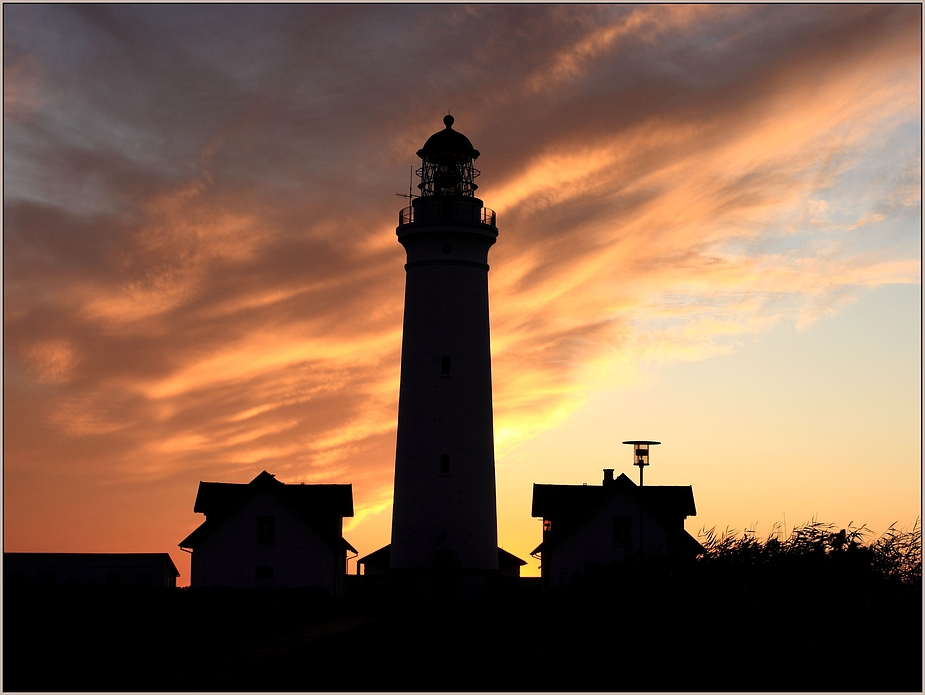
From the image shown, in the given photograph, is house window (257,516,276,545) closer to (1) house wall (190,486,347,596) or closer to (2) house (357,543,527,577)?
(1) house wall (190,486,347,596)

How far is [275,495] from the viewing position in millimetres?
52406

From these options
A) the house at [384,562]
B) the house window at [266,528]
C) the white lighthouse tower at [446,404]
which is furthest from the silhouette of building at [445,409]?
the house at [384,562]

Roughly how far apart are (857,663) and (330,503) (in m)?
33.9

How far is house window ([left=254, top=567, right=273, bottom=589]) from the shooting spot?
170 ft

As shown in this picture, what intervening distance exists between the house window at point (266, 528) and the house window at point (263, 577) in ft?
4.00

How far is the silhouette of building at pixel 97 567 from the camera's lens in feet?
181

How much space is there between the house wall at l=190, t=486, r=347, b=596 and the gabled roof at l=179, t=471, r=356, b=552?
269 mm

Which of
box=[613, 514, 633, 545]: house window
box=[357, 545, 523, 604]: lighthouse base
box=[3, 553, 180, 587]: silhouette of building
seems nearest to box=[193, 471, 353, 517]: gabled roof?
box=[3, 553, 180, 587]: silhouette of building

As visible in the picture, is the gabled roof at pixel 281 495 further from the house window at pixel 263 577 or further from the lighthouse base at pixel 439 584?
the lighthouse base at pixel 439 584

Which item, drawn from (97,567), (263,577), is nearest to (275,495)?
(263,577)

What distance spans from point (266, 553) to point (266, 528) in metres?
1.06

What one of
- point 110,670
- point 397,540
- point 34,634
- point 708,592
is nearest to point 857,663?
point 708,592

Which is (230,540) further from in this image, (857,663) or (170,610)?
(857,663)

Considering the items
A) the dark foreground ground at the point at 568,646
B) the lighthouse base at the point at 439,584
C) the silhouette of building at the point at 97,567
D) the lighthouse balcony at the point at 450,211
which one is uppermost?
the lighthouse balcony at the point at 450,211
